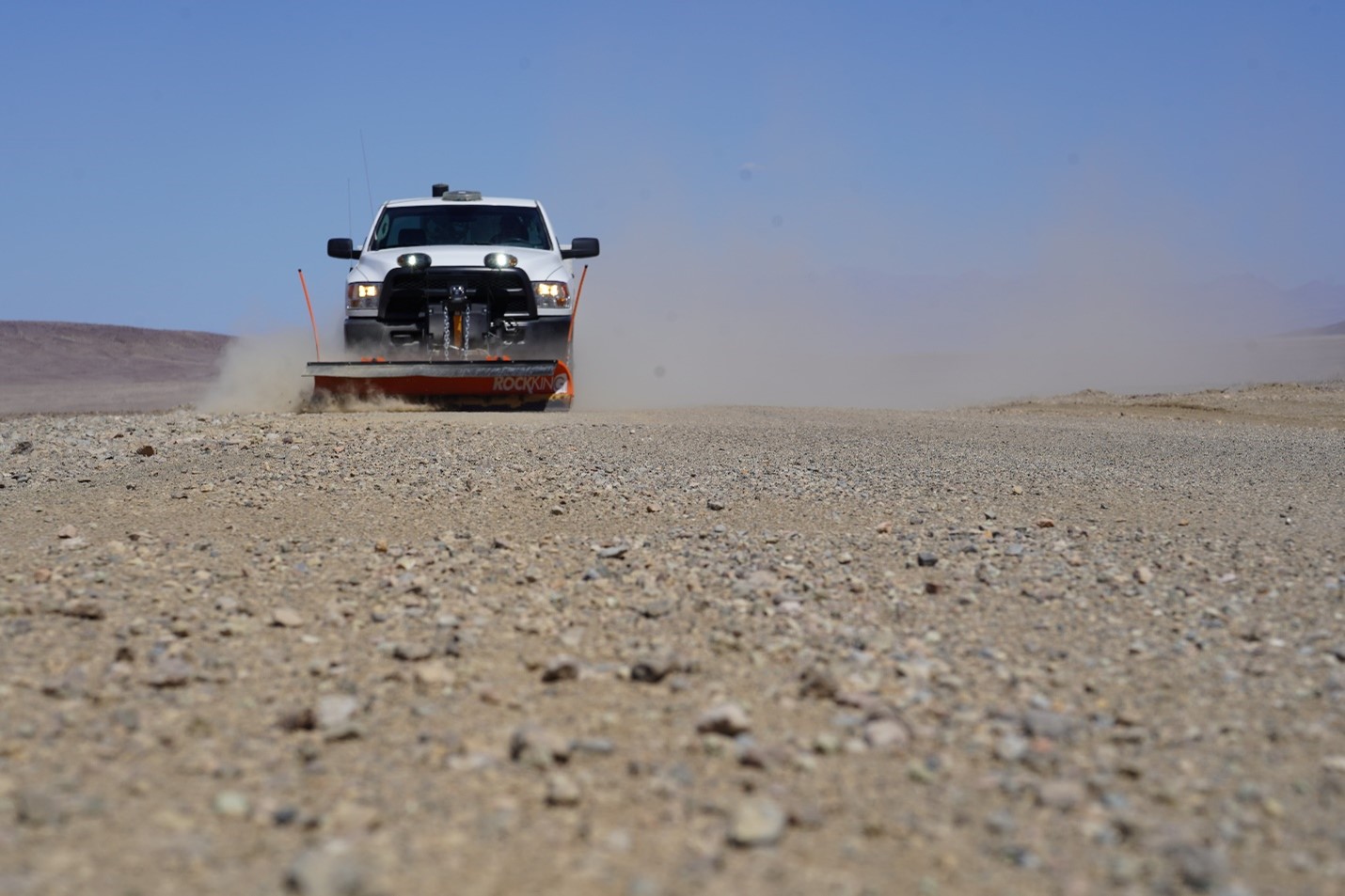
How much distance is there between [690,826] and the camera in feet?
9.49

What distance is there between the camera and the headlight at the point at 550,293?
12.8m

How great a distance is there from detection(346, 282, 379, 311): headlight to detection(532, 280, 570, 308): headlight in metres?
1.54

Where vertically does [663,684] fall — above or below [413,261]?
below

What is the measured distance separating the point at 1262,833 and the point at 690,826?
124 cm

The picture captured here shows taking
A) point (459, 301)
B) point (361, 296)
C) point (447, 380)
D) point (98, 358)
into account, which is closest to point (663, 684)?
point (447, 380)

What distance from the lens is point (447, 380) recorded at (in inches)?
476

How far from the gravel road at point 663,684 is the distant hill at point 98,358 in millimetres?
32456

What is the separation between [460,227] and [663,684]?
10766 millimetres

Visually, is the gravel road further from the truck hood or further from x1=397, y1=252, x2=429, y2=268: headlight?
the truck hood

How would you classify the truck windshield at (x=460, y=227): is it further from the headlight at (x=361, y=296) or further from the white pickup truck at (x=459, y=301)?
the headlight at (x=361, y=296)

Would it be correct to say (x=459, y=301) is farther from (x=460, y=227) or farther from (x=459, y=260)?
(x=460, y=227)

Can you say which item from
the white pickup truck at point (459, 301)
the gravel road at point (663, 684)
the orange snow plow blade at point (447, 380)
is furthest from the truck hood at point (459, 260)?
the gravel road at point (663, 684)

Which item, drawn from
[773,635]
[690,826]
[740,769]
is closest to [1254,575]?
[773,635]

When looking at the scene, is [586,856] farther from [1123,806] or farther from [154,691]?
[154,691]
